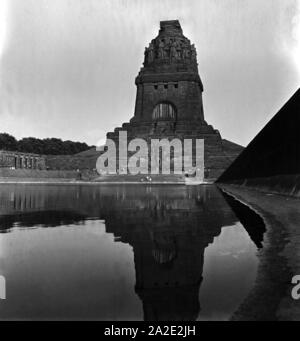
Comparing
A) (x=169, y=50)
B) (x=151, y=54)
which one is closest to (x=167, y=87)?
(x=169, y=50)

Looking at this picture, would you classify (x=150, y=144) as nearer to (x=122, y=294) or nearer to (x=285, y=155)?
(x=285, y=155)

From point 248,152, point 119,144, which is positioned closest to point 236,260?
point 248,152

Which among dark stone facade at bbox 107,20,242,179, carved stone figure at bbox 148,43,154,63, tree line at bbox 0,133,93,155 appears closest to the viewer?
dark stone facade at bbox 107,20,242,179

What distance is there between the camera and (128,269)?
446cm

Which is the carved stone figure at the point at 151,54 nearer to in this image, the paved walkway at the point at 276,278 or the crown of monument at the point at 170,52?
the crown of monument at the point at 170,52

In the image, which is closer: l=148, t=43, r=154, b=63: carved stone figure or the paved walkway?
the paved walkway

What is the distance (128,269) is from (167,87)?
54715 mm

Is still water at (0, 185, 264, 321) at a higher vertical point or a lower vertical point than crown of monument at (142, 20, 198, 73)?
lower

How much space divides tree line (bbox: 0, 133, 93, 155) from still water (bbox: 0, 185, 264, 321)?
9411 cm

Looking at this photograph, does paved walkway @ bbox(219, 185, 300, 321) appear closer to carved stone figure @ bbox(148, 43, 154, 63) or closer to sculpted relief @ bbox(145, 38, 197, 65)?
sculpted relief @ bbox(145, 38, 197, 65)

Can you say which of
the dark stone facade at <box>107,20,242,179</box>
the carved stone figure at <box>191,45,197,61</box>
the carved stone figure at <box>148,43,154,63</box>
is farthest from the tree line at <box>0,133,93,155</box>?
the carved stone figure at <box>191,45,197,61</box>

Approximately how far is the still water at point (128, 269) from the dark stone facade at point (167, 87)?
45794 millimetres

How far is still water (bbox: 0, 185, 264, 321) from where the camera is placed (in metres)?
3.16
